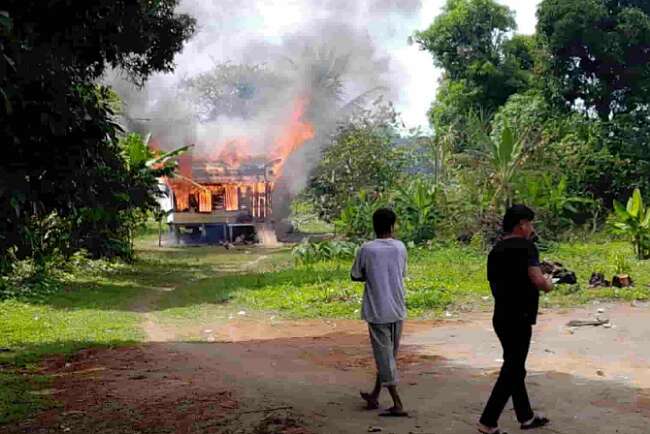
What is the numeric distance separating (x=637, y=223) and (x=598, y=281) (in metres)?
3.58

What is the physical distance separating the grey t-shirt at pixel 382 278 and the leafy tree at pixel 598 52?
2197 centimetres

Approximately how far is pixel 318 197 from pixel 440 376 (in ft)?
81.2

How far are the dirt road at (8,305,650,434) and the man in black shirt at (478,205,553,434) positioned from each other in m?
0.35

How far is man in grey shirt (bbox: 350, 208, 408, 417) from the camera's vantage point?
6.25 meters

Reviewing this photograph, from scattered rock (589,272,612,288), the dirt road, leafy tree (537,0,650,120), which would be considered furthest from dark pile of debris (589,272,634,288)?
leafy tree (537,0,650,120)

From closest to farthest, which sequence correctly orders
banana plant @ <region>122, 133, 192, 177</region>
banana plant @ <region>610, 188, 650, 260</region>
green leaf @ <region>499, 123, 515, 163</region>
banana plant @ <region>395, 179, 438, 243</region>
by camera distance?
banana plant @ <region>610, 188, 650, 260</region>, green leaf @ <region>499, 123, 515, 163</region>, banana plant @ <region>122, 133, 192, 177</region>, banana plant @ <region>395, 179, 438, 243</region>

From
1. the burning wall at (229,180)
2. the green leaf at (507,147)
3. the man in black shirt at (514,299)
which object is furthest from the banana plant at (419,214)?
the man in black shirt at (514,299)

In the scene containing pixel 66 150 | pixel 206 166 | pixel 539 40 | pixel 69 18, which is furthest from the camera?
pixel 206 166

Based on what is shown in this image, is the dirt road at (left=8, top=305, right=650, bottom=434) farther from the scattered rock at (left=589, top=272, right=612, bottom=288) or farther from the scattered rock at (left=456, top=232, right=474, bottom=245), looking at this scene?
the scattered rock at (left=456, top=232, right=474, bottom=245)

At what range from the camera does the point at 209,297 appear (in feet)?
52.2

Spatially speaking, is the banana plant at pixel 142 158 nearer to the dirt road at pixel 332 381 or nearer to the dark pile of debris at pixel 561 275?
the dirt road at pixel 332 381

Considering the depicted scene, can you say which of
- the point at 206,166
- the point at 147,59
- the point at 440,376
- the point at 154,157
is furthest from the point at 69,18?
the point at 206,166

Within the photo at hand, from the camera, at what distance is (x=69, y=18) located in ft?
20.0

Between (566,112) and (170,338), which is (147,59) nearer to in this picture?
(170,338)
